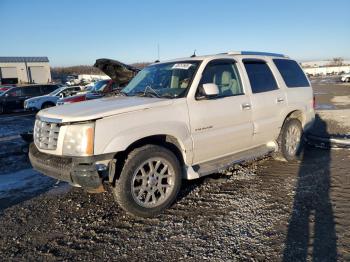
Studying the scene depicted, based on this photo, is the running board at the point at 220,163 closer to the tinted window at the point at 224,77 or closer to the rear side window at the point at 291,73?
the tinted window at the point at 224,77

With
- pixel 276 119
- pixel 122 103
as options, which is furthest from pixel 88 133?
pixel 276 119

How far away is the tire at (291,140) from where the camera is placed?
20.5 feet

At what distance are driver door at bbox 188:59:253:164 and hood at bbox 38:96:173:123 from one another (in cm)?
54

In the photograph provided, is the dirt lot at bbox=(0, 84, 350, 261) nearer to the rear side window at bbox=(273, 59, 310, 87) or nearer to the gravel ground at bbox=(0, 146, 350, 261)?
the gravel ground at bbox=(0, 146, 350, 261)

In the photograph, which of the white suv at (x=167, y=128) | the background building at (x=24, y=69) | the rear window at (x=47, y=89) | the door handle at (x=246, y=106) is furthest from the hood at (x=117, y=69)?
the background building at (x=24, y=69)

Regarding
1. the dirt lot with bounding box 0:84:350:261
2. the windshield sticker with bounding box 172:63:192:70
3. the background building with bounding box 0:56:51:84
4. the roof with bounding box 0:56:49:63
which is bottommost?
the dirt lot with bounding box 0:84:350:261

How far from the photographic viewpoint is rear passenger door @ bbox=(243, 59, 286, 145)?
5.52m

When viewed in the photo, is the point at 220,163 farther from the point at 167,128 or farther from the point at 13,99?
the point at 13,99

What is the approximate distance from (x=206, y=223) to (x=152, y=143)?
117 centimetres

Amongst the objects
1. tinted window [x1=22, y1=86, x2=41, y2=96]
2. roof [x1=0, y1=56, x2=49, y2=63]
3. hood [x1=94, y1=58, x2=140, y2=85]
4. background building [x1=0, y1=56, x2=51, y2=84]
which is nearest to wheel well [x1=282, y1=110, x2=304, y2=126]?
hood [x1=94, y1=58, x2=140, y2=85]

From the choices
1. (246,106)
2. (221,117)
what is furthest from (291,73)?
(221,117)

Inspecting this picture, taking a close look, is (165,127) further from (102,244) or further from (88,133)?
(102,244)

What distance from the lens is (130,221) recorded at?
13.9ft

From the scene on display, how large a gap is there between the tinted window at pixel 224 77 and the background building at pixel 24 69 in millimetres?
66950
